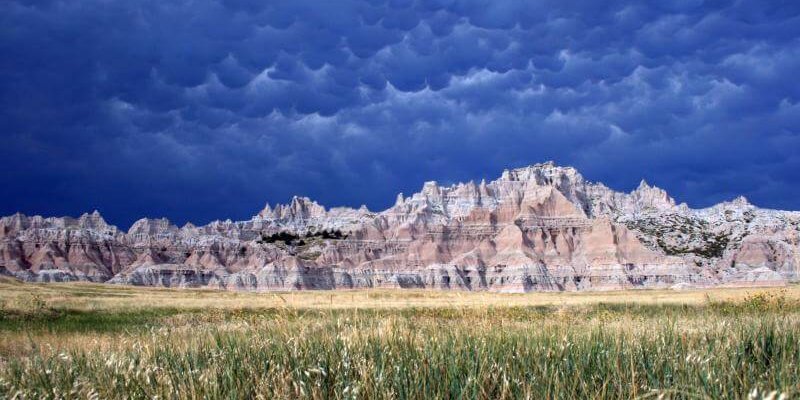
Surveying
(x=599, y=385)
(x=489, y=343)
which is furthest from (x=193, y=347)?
(x=599, y=385)

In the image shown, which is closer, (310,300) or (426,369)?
(426,369)

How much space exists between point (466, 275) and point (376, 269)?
29.1 m

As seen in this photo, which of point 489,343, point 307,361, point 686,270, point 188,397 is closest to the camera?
point 188,397

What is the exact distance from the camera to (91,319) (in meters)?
32.2

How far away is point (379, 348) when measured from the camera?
7324 mm

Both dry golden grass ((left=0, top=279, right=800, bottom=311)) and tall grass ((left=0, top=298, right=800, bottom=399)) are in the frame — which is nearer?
tall grass ((left=0, top=298, right=800, bottom=399))

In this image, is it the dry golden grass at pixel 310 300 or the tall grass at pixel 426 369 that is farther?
the dry golden grass at pixel 310 300

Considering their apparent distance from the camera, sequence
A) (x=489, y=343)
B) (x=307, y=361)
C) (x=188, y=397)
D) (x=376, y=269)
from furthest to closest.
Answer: (x=376, y=269)
(x=489, y=343)
(x=307, y=361)
(x=188, y=397)

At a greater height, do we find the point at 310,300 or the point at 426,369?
the point at 426,369

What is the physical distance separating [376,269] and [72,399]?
18170cm

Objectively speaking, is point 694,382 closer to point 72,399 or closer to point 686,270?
point 72,399

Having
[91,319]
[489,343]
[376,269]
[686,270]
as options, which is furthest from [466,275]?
[489,343]

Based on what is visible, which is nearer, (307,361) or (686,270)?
(307,361)

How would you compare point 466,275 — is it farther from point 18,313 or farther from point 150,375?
point 150,375
